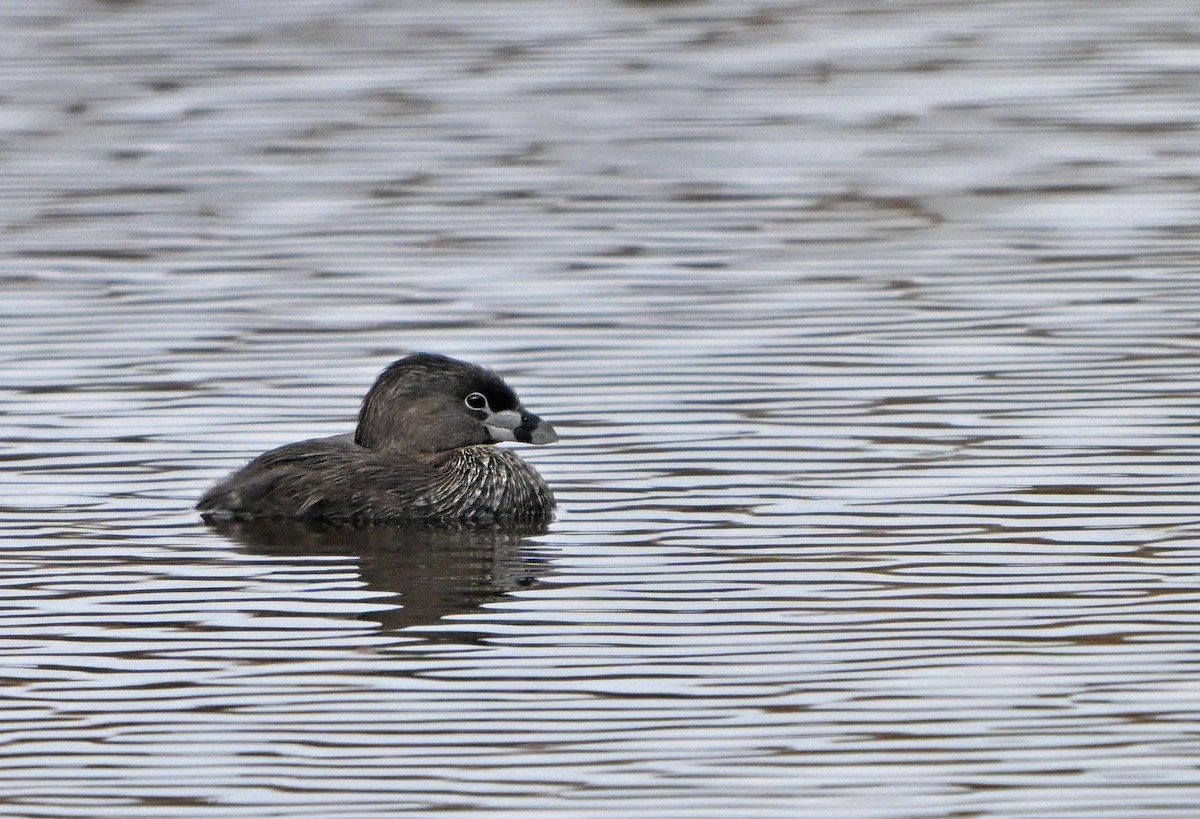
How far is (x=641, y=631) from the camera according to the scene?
26.6 feet

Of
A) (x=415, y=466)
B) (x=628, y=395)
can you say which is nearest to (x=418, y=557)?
(x=415, y=466)

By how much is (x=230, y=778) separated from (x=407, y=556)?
2937 millimetres

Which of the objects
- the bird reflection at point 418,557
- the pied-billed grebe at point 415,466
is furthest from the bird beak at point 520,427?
the bird reflection at point 418,557

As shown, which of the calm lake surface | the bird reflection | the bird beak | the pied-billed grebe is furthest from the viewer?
the bird beak

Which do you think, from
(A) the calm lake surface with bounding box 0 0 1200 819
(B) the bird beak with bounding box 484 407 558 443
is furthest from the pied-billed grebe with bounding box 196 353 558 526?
(A) the calm lake surface with bounding box 0 0 1200 819

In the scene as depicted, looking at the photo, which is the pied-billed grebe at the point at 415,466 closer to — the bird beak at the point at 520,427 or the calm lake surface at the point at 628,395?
the bird beak at the point at 520,427

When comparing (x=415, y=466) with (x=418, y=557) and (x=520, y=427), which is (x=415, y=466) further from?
(x=418, y=557)

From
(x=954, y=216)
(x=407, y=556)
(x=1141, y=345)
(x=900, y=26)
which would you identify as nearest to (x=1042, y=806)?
(x=407, y=556)

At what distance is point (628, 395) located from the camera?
11836 mm

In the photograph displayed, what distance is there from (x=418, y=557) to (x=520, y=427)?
3.49 ft

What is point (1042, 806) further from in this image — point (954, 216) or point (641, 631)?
point (954, 216)

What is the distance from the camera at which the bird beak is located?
1049 centimetres

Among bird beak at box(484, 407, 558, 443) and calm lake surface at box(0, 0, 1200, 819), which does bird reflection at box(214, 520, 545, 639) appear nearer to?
calm lake surface at box(0, 0, 1200, 819)

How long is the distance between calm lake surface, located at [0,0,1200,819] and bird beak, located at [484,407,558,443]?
0.23 m
